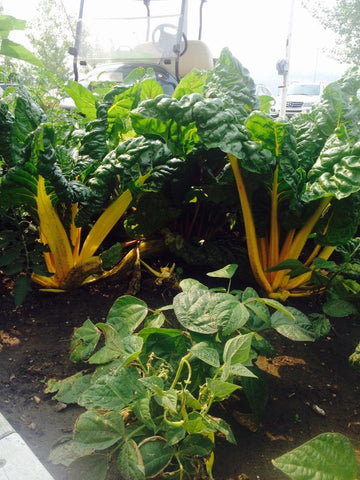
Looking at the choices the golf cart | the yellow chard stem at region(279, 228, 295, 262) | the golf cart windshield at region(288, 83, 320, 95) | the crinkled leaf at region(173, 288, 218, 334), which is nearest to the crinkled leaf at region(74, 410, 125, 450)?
the crinkled leaf at region(173, 288, 218, 334)

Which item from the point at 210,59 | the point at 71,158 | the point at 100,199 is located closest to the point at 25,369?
the point at 100,199

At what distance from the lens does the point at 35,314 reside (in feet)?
4.57

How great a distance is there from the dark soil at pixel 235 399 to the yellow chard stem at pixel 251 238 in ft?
0.57

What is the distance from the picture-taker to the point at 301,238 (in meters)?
1.48

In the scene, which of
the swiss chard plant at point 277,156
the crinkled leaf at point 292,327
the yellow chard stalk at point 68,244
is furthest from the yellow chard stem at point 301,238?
the yellow chard stalk at point 68,244

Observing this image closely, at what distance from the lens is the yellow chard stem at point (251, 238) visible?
143 centimetres

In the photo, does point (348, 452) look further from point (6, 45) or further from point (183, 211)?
point (183, 211)

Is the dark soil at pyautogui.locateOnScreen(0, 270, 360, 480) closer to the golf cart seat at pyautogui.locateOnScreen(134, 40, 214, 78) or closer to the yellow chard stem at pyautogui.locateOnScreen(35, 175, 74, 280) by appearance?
the yellow chard stem at pyautogui.locateOnScreen(35, 175, 74, 280)

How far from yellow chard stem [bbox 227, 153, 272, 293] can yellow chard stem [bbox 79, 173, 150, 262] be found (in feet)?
1.23

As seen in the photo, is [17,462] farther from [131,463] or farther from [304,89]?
[304,89]

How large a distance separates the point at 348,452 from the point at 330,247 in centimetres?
96

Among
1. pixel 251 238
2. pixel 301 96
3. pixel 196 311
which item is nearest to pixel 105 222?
pixel 251 238

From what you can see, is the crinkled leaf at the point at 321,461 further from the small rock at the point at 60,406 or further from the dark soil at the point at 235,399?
the small rock at the point at 60,406

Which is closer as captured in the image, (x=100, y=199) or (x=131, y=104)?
(x=100, y=199)
